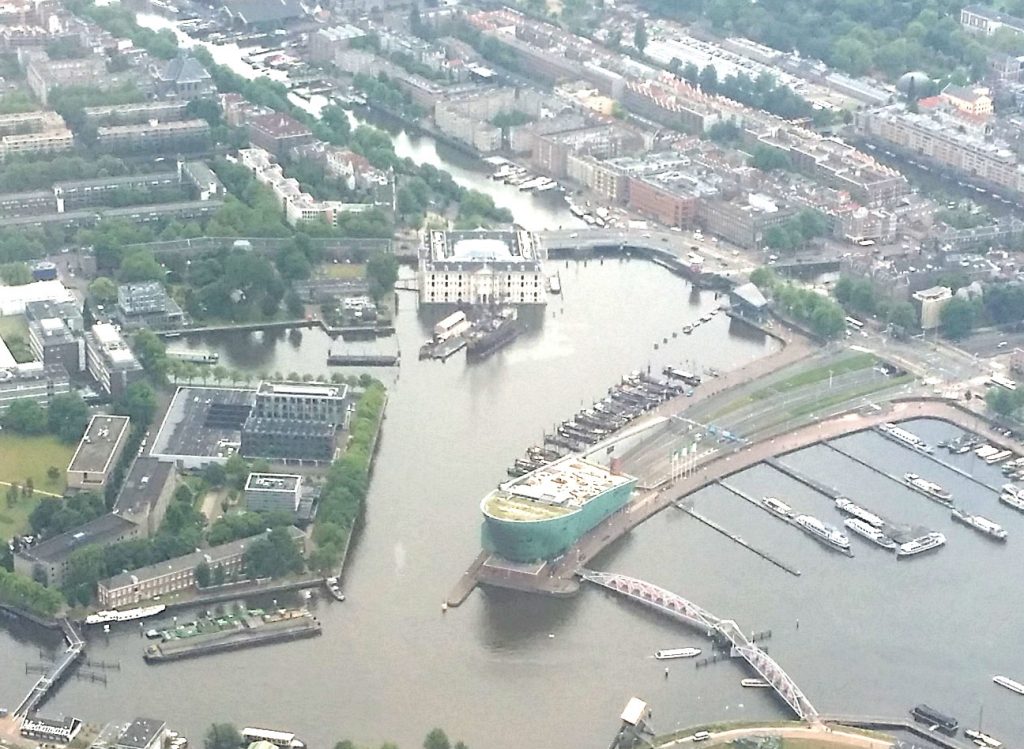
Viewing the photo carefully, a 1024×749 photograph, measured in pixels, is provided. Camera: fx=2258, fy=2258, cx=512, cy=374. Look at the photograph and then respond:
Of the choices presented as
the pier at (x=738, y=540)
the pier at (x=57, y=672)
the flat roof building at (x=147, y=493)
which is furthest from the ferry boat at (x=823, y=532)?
the pier at (x=57, y=672)

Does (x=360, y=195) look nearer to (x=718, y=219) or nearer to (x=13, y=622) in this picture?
(x=718, y=219)

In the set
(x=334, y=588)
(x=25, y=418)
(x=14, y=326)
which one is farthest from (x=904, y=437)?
(x=14, y=326)

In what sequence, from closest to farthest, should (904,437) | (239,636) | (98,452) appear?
(239,636), (98,452), (904,437)

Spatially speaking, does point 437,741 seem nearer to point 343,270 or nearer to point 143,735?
point 143,735

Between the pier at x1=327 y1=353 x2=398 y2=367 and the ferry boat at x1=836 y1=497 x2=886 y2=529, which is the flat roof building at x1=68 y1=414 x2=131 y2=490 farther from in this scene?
the ferry boat at x1=836 y1=497 x2=886 y2=529

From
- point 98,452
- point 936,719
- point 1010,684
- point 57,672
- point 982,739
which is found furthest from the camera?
point 98,452

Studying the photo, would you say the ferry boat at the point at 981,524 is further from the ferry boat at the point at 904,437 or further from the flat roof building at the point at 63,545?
the flat roof building at the point at 63,545

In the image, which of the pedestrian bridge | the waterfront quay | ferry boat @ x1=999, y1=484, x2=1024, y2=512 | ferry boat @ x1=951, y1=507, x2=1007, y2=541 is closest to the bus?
the waterfront quay
